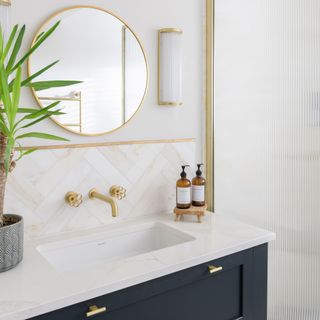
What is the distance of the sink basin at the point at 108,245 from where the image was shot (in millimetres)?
1535

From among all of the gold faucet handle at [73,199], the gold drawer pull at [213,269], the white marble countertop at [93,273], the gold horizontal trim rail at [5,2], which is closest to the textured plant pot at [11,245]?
the white marble countertop at [93,273]

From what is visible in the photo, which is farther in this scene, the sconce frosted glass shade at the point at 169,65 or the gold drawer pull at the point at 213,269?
the sconce frosted glass shade at the point at 169,65

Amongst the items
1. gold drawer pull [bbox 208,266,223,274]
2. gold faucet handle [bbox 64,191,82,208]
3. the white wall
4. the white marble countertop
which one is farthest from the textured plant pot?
gold drawer pull [bbox 208,266,223,274]

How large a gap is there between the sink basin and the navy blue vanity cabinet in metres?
0.22

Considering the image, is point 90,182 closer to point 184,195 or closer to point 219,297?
point 184,195

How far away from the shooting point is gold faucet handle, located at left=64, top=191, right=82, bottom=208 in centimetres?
161

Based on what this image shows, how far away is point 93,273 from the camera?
3.95 ft

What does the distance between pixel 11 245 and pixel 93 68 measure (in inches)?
34.9

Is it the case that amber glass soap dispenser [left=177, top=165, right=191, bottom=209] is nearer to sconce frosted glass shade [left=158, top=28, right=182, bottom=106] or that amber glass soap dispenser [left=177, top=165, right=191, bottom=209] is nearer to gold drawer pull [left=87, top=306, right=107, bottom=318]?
sconce frosted glass shade [left=158, top=28, right=182, bottom=106]

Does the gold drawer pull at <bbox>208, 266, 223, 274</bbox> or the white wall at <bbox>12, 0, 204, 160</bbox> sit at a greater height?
the white wall at <bbox>12, 0, 204, 160</bbox>

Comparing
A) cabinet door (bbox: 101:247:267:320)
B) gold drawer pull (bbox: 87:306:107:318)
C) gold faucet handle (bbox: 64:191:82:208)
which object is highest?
gold faucet handle (bbox: 64:191:82:208)

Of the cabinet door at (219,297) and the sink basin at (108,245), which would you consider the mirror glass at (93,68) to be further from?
the cabinet door at (219,297)

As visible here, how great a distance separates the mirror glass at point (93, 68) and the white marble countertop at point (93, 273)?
0.58 metres

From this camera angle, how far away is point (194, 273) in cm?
134
